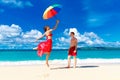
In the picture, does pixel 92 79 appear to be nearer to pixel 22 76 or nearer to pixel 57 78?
pixel 57 78

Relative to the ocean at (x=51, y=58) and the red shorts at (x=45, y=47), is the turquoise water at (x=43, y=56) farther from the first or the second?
the red shorts at (x=45, y=47)

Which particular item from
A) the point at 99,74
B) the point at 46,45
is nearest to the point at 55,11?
the point at 46,45

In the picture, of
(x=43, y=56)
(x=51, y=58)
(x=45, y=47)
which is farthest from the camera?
(x=51, y=58)

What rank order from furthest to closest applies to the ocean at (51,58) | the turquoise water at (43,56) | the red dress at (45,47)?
the turquoise water at (43,56) < the ocean at (51,58) < the red dress at (45,47)

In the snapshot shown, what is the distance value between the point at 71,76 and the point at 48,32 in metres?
2.47

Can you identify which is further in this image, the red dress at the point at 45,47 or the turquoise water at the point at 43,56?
the turquoise water at the point at 43,56

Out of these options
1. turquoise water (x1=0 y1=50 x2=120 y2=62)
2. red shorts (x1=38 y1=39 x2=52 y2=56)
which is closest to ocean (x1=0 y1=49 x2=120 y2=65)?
turquoise water (x1=0 y1=50 x2=120 y2=62)

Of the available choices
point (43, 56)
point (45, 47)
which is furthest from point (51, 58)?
point (45, 47)

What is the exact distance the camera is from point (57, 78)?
1129cm

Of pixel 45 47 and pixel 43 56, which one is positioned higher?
pixel 43 56

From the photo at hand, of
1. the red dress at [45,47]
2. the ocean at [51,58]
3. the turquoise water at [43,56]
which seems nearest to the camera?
the red dress at [45,47]

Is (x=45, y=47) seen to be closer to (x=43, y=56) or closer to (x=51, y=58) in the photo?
(x=43, y=56)

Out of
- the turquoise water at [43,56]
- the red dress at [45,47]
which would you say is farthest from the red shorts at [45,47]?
the turquoise water at [43,56]

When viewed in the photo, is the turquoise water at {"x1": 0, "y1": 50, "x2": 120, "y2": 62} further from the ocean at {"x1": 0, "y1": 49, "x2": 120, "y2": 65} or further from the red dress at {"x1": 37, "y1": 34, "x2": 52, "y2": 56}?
the red dress at {"x1": 37, "y1": 34, "x2": 52, "y2": 56}
